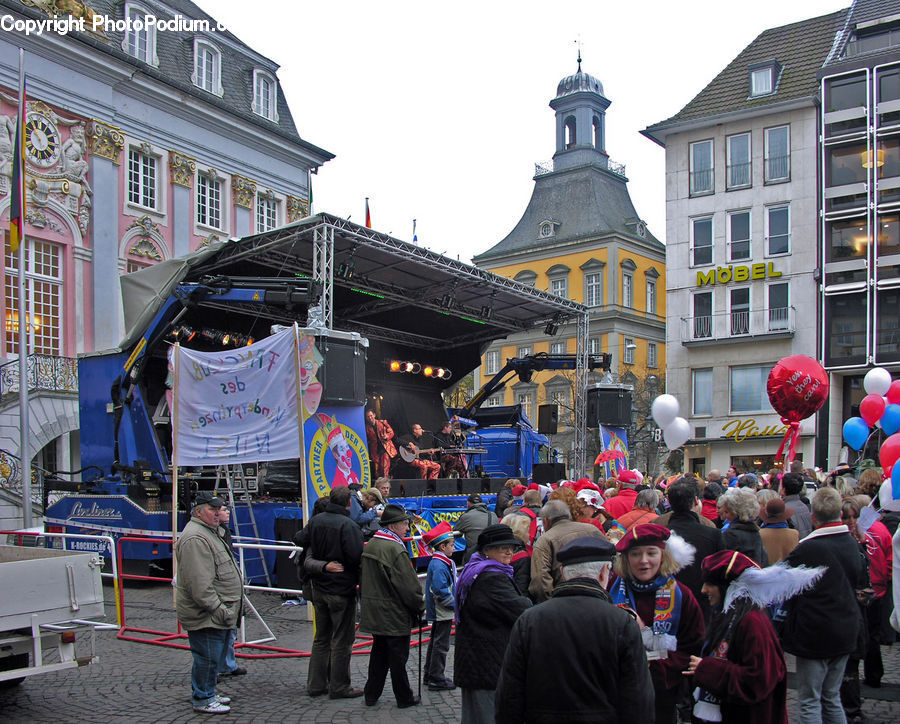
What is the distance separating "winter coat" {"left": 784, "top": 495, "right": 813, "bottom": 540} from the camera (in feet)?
26.0

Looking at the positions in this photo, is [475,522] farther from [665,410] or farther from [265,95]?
[265,95]

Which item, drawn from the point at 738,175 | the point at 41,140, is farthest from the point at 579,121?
the point at 41,140

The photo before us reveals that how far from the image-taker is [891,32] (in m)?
31.3

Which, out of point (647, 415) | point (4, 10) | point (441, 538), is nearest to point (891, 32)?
point (647, 415)

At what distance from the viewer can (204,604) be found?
6535 mm

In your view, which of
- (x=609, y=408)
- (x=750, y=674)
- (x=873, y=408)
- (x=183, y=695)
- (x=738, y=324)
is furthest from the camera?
(x=738, y=324)

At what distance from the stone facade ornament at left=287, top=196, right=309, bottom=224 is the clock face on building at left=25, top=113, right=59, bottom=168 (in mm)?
8487

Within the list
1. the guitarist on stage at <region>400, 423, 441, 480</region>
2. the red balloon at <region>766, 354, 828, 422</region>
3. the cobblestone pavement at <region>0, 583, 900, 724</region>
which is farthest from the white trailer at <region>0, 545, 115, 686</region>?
the guitarist on stage at <region>400, 423, 441, 480</region>

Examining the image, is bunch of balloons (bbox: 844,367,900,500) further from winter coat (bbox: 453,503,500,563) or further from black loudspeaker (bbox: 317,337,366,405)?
black loudspeaker (bbox: 317,337,366,405)

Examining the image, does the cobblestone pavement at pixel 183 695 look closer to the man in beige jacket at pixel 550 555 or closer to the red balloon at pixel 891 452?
the man in beige jacket at pixel 550 555

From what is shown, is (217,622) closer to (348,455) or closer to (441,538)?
(441,538)

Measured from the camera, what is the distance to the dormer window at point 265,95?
28516mm

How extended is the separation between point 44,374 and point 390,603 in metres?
17.3

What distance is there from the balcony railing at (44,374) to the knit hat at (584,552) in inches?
762
